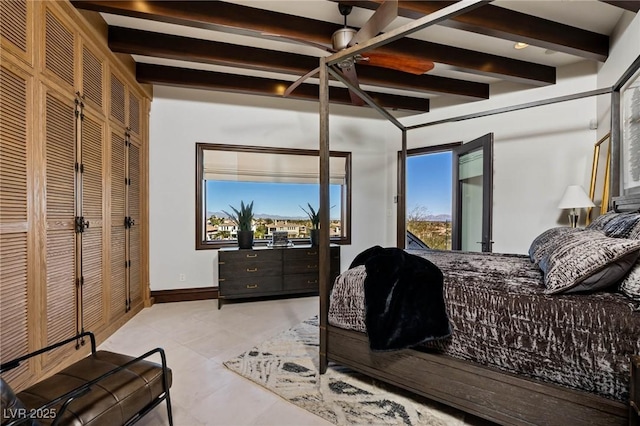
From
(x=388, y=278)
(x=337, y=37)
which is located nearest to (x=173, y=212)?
(x=337, y=37)

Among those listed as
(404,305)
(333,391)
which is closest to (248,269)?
(333,391)

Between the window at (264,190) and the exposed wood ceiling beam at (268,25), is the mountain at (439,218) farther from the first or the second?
the exposed wood ceiling beam at (268,25)

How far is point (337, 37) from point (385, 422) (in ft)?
8.68

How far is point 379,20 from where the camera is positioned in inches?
73.4

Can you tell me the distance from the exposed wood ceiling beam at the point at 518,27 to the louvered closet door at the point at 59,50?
210 cm

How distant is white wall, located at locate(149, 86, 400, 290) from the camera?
400cm

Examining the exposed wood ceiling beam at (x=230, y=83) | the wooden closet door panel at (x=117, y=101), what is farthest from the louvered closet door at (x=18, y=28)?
the exposed wood ceiling beam at (x=230, y=83)

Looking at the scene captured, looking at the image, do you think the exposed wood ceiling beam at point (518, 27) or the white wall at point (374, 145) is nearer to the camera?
the exposed wood ceiling beam at point (518, 27)

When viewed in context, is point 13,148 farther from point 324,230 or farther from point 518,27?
point 518,27

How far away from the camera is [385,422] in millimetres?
1694

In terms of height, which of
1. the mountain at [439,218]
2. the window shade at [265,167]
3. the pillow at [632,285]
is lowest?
the pillow at [632,285]

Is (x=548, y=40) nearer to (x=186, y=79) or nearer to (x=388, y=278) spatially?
(x=388, y=278)

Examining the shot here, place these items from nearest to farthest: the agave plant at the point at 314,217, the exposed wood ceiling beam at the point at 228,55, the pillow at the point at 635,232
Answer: the pillow at the point at 635,232, the exposed wood ceiling beam at the point at 228,55, the agave plant at the point at 314,217

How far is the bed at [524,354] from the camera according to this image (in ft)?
4.22
